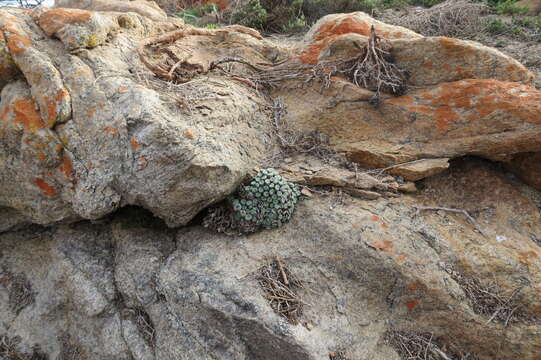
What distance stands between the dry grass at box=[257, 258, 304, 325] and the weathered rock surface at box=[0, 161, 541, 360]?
8cm

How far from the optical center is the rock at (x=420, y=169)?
3.30 metres

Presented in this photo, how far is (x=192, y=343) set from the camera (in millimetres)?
2959

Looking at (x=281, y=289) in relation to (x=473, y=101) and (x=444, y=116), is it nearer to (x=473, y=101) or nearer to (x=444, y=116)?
(x=444, y=116)

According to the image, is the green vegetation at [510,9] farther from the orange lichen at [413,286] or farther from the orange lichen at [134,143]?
the orange lichen at [134,143]

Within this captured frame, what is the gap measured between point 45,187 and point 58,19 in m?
1.75

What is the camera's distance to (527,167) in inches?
136

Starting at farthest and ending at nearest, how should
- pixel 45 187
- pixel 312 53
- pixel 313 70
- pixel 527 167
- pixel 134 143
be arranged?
1. pixel 312 53
2. pixel 313 70
3. pixel 527 167
4. pixel 45 187
5. pixel 134 143

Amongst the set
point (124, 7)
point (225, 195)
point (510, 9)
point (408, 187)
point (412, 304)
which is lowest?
point (412, 304)

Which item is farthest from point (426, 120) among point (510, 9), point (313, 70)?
point (510, 9)

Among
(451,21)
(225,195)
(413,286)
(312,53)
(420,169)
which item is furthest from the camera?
(451,21)

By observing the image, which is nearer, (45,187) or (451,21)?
(45,187)

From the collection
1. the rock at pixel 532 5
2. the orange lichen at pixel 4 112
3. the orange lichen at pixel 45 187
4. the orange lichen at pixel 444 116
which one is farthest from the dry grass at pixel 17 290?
the rock at pixel 532 5

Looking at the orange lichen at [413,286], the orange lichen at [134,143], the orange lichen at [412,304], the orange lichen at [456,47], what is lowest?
the orange lichen at [412,304]

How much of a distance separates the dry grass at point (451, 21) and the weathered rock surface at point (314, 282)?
4311 mm
